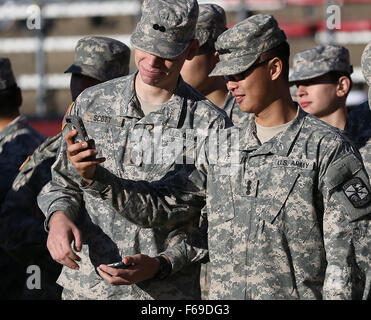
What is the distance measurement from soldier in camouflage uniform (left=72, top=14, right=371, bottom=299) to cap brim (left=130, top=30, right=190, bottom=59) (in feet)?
0.73

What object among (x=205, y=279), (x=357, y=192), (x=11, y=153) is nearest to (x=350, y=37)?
(x=11, y=153)

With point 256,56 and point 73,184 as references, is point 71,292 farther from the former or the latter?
point 256,56

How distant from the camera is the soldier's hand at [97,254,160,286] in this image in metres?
3.84

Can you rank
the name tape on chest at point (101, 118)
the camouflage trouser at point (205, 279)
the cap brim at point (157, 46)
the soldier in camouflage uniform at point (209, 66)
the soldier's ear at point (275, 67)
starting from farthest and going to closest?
the soldier in camouflage uniform at point (209, 66)
the camouflage trouser at point (205, 279)
the name tape on chest at point (101, 118)
the cap brim at point (157, 46)
the soldier's ear at point (275, 67)

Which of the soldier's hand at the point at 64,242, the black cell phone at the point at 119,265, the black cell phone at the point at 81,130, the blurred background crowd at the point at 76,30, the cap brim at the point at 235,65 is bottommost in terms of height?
the blurred background crowd at the point at 76,30

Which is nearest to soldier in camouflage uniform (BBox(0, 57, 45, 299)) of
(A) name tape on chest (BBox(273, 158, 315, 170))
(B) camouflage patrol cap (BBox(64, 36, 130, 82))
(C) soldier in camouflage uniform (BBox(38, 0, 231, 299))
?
(B) camouflage patrol cap (BBox(64, 36, 130, 82))

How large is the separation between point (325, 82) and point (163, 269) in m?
2.66

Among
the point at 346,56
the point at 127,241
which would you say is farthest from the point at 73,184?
the point at 346,56

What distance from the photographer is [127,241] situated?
13.9ft

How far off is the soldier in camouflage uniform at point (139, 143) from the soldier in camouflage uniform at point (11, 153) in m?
1.58

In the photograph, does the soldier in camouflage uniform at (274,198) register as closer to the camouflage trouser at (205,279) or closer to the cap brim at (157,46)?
the cap brim at (157,46)

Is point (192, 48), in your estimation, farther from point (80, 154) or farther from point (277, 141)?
point (80, 154)

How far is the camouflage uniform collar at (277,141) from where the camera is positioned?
3908 millimetres

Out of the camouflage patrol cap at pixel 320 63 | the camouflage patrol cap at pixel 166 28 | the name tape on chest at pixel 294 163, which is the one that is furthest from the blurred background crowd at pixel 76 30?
the name tape on chest at pixel 294 163
